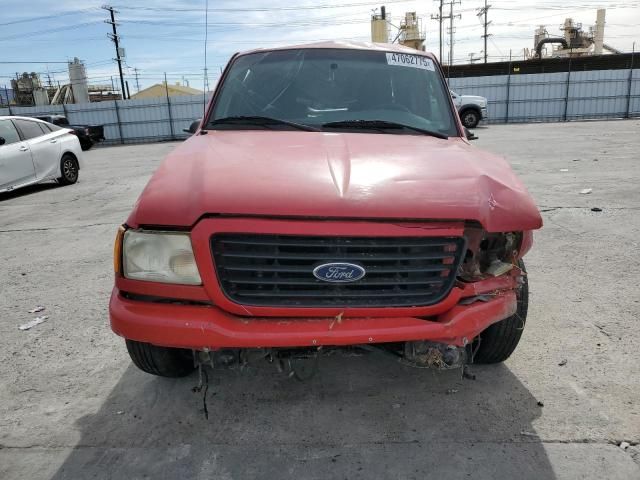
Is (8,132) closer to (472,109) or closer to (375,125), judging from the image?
(375,125)

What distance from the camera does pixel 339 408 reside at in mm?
2531

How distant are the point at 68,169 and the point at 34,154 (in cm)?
118

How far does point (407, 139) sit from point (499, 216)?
913 mm

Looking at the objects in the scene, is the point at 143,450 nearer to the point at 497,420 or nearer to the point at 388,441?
the point at 388,441

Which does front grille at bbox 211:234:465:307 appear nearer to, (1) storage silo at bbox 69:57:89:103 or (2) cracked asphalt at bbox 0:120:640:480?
(2) cracked asphalt at bbox 0:120:640:480

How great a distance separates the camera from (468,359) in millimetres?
2561

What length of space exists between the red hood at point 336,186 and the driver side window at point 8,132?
810 cm

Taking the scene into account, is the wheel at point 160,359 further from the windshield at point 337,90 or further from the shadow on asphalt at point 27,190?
the shadow on asphalt at point 27,190

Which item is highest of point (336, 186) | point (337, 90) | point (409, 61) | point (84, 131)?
point (409, 61)

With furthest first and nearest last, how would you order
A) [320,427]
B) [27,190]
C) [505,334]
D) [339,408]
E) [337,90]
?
1. [27,190]
2. [337,90]
3. [505,334]
4. [339,408]
5. [320,427]

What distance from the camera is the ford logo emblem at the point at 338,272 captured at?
1998 millimetres

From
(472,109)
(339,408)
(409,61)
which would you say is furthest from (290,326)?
(472,109)

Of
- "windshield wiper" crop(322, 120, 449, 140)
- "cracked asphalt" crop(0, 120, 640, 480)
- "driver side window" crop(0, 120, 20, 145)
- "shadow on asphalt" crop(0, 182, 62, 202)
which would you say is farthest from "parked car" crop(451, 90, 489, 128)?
"windshield wiper" crop(322, 120, 449, 140)

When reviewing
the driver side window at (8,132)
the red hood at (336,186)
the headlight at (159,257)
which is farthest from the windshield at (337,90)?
the driver side window at (8,132)
